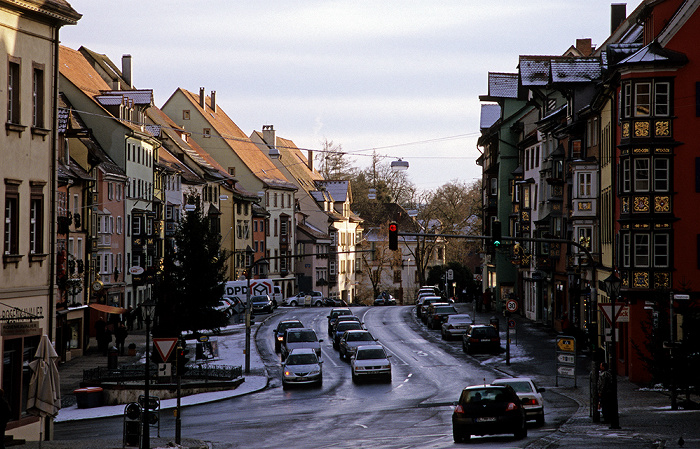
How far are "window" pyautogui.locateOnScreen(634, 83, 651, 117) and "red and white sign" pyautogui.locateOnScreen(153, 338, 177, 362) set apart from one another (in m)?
22.2

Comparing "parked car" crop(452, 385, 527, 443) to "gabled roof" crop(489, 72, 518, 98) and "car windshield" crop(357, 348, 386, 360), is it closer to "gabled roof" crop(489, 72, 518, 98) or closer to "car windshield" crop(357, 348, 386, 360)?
"car windshield" crop(357, 348, 386, 360)

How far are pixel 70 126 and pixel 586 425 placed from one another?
127ft

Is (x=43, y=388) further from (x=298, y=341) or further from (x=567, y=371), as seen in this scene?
(x=298, y=341)

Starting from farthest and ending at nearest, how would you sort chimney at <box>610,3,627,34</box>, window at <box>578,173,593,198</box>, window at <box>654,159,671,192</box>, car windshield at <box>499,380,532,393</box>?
chimney at <box>610,3,627,34</box>
window at <box>578,173,593,198</box>
window at <box>654,159,671,192</box>
car windshield at <box>499,380,532,393</box>

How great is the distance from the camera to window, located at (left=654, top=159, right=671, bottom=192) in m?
40.4

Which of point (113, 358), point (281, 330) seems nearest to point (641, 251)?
point (113, 358)

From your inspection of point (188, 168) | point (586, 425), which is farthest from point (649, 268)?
point (188, 168)

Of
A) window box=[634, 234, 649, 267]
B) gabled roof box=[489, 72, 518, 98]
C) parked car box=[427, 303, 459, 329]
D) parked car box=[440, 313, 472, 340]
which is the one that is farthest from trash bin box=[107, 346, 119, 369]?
gabled roof box=[489, 72, 518, 98]

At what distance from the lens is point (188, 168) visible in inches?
3612

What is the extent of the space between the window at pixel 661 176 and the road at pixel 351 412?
9951 millimetres

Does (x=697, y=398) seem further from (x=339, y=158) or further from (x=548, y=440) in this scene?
(x=339, y=158)

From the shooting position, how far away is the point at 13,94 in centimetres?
2681

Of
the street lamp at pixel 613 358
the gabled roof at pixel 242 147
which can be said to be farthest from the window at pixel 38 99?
the gabled roof at pixel 242 147

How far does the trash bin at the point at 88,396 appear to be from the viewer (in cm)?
3797
